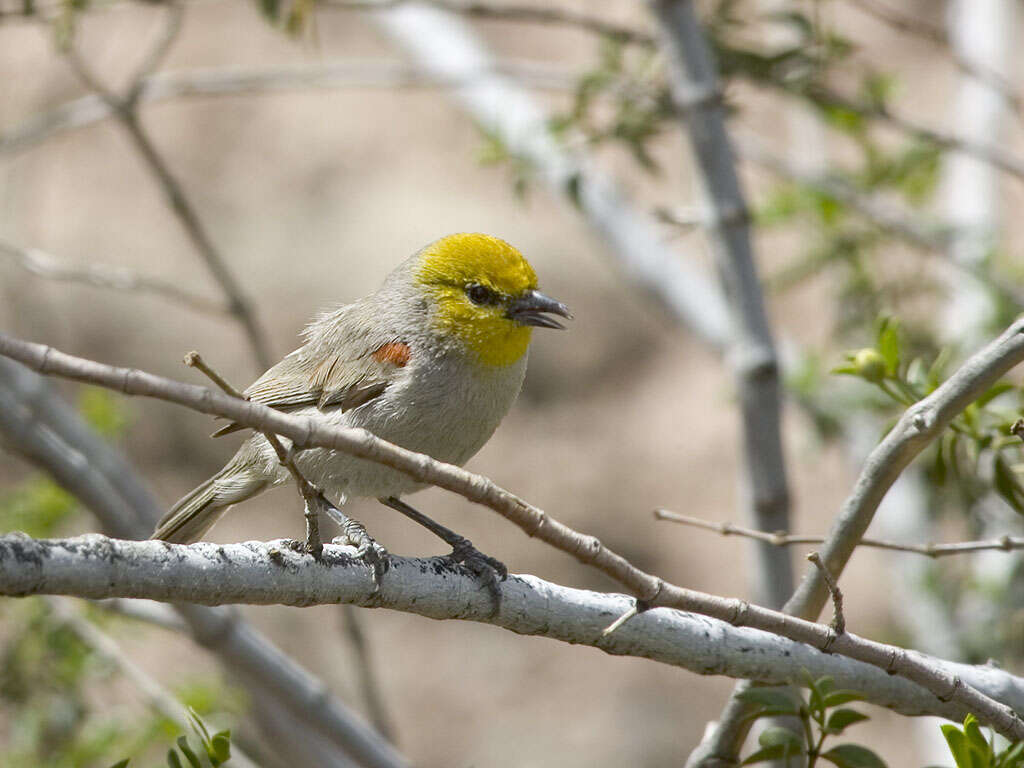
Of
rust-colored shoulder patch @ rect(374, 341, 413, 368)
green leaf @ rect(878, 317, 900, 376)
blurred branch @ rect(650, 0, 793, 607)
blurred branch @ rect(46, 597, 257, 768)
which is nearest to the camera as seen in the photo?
green leaf @ rect(878, 317, 900, 376)

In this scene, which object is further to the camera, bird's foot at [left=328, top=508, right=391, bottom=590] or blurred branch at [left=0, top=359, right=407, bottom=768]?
blurred branch at [left=0, top=359, right=407, bottom=768]

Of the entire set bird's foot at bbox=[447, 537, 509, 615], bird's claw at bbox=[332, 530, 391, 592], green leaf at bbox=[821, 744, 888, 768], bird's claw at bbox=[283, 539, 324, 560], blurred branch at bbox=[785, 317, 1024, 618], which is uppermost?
blurred branch at bbox=[785, 317, 1024, 618]

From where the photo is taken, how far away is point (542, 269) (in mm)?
10344

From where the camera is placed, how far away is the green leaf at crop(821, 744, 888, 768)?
2129 mm

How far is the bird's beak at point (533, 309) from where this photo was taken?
11.7ft

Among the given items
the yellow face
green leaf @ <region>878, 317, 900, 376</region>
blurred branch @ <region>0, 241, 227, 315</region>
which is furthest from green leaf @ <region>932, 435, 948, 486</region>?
blurred branch @ <region>0, 241, 227, 315</region>

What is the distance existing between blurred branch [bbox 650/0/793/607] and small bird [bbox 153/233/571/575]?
77 cm

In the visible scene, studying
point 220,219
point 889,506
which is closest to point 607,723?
point 889,506

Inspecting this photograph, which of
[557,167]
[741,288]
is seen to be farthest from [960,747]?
[557,167]

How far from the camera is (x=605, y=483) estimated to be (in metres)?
9.77

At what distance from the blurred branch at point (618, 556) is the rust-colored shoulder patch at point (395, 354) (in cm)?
147

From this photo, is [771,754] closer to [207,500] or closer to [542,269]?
[207,500]

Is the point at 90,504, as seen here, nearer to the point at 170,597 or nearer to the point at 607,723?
the point at 170,597

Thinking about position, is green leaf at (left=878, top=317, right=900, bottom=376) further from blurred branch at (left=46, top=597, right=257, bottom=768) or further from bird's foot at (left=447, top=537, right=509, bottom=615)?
blurred branch at (left=46, top=597, right=257, bottom=768)
